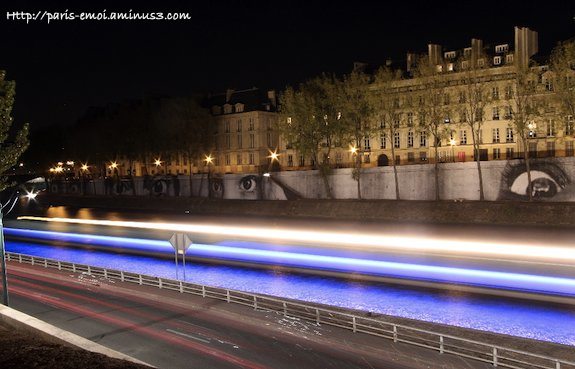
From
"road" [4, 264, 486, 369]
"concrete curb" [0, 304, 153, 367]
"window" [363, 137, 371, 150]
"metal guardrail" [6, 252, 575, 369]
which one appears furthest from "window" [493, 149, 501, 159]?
"concrete curb" [0, 304, 153, 367]

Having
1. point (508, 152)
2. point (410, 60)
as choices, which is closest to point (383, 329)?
point (508, 152)

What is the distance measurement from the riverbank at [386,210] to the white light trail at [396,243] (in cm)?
1424

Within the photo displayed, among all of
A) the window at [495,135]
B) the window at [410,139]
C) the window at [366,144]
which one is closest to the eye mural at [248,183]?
the window at [366,144]

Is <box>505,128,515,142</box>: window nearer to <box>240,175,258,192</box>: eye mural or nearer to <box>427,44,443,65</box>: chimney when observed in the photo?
<box>427,44,443,65</box>: chimney

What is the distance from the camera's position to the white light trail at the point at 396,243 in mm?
35869

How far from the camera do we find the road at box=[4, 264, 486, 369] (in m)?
18.8

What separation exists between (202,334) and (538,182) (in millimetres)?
47566

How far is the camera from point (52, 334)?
1777 cm

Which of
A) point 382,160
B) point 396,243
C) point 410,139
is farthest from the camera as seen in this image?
point 382,160

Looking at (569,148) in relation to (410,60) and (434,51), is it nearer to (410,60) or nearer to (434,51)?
(434,51)

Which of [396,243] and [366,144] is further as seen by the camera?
[366,144]

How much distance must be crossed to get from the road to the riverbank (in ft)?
131

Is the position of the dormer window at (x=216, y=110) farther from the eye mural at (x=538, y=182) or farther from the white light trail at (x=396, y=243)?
the eye mural at (x=538, y=182)

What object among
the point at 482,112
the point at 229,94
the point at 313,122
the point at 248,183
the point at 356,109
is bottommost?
the point at 248,183
